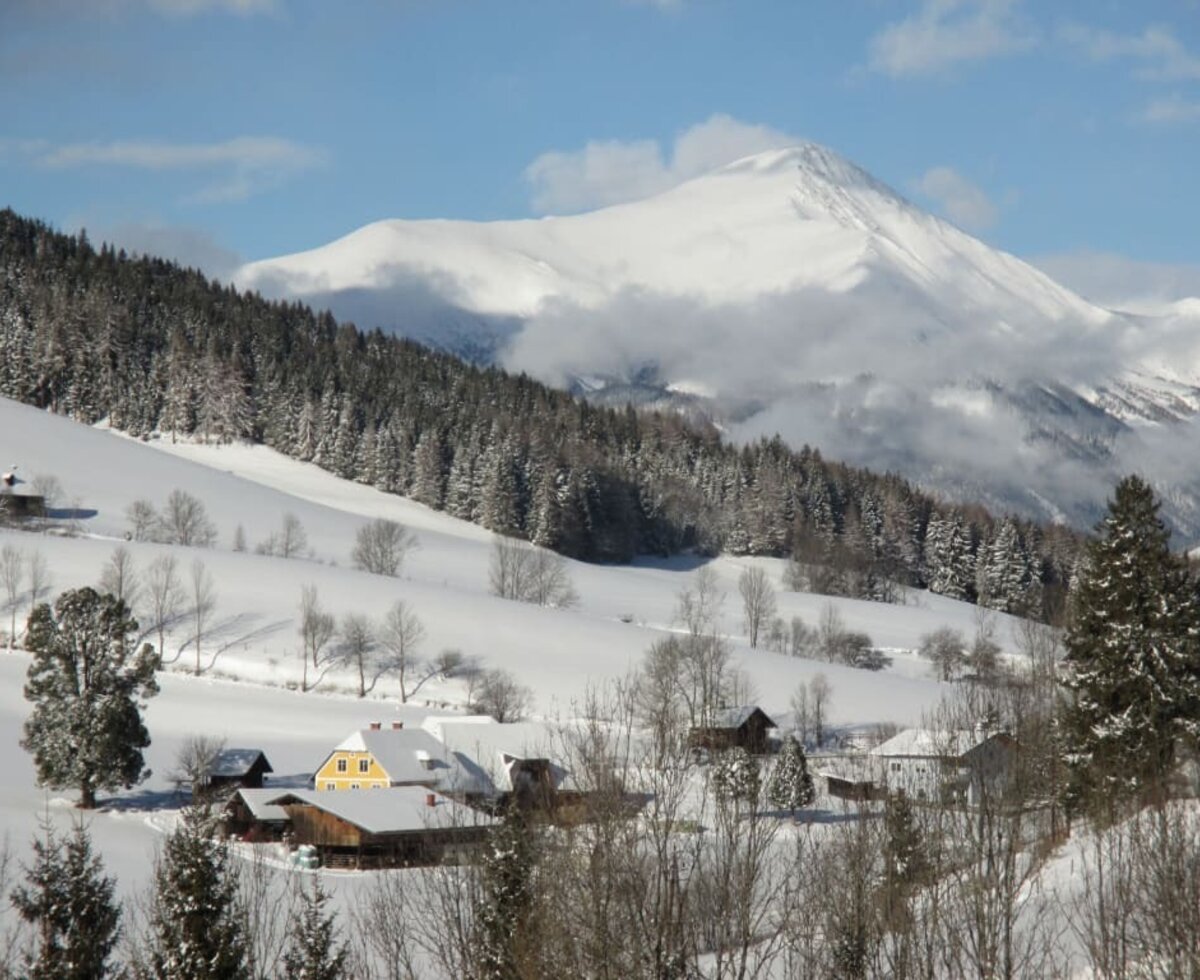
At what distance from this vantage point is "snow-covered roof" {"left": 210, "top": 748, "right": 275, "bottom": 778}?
61.9m

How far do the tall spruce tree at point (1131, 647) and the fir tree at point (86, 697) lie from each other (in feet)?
124

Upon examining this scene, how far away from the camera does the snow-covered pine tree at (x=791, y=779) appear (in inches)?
2227

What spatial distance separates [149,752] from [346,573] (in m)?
40.3

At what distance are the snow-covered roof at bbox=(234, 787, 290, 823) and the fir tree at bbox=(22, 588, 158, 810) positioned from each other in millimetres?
4800

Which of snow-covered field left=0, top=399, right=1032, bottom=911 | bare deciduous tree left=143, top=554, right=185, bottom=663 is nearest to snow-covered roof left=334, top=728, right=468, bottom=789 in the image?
snow-covered field left=0, top=399, right=1032, bottom=911

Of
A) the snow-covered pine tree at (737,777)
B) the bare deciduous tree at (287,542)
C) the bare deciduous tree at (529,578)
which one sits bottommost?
the snow-covered pine tree at (737,777)

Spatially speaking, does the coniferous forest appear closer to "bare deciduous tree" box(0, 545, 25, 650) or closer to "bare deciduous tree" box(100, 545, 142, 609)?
"bare deciduous tree" box(100, 545, 142, 609)

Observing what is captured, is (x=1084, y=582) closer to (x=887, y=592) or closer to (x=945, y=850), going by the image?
(x=945, y=850)

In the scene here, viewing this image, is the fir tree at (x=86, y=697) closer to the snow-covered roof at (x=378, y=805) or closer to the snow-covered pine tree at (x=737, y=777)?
the snow-covered roof at (x=378, y=805)

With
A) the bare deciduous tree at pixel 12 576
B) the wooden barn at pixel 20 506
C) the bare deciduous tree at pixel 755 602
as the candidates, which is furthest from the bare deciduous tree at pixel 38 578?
the bare deciduous tree at pixel 755 602

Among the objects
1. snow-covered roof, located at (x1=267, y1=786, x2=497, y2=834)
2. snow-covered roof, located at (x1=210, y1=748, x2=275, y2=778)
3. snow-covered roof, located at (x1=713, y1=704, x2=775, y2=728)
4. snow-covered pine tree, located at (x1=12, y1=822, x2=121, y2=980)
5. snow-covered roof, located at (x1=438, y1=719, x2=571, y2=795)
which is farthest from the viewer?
snow-covered roof, located at (x1=713, y1=704, x2=775, y2=728)

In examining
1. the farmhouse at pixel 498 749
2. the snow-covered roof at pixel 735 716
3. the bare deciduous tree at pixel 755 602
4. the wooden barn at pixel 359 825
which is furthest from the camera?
the bare deciduous tree at pixel 755 602

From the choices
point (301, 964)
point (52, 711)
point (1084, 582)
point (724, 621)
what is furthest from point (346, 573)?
point (301, 964)

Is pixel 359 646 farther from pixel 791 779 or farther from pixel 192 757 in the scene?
pixel 791 779
